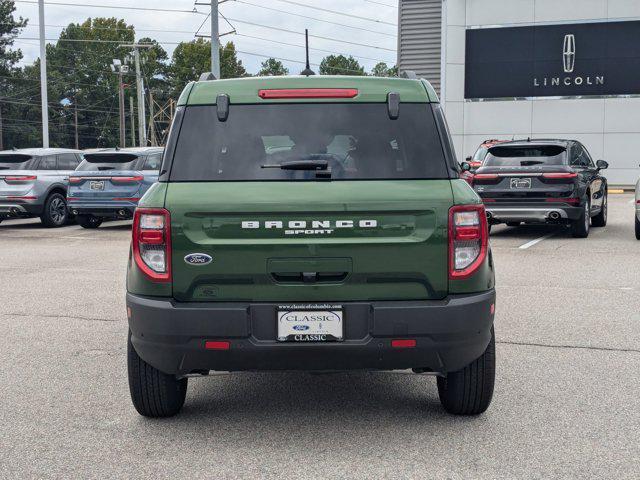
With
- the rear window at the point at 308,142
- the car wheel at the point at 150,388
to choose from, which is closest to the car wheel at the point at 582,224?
the rear window at the point at 308,142

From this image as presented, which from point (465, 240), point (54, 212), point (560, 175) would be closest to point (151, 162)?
point (54, 212)

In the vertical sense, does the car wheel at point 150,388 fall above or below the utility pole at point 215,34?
below

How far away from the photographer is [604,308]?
822 cm

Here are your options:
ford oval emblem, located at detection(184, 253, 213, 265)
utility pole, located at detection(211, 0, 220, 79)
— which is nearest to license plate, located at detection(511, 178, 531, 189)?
ford oval emblem, located at detection(184, 253, 213, 265)

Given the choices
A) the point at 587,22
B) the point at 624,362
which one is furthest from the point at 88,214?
the point at 587,22

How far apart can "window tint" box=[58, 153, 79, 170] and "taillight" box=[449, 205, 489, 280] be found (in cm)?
1592

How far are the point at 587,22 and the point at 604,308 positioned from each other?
25650mm

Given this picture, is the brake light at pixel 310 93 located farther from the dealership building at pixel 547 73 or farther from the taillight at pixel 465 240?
the dealership building at pixel 547 73

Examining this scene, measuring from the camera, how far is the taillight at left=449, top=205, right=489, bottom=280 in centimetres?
420

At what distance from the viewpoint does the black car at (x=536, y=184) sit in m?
14.1

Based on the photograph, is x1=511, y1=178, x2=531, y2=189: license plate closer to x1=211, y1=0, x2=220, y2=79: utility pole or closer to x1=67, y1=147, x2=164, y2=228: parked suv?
x1=67, y1=147, x2=164, y2=228: parked suv

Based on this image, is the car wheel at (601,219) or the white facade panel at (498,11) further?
the white facade panel at (498,11)

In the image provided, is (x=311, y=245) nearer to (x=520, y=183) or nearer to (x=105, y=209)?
(x=520, y=183)

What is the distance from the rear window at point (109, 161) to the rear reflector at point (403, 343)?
45.4 ft
